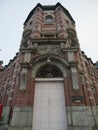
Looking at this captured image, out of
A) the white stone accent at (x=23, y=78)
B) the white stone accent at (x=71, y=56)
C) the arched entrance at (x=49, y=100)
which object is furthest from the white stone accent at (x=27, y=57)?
the white stone accent at (x=71, y=56)

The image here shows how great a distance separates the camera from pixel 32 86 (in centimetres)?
883

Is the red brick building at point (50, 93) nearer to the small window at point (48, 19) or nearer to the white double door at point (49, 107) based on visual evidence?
the white double door at point (49, 107)

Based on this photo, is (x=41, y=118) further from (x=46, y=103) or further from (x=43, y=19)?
(x=43, y=19)

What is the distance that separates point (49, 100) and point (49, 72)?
7.03 ft

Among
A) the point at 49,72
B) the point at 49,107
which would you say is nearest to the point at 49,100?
the point at 49,107

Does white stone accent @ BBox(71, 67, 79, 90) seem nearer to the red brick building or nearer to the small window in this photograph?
the red brick building

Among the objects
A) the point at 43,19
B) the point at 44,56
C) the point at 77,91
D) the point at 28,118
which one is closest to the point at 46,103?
the point at 28,118

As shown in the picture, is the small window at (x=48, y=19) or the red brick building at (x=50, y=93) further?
the small window at (x=48, y=19)

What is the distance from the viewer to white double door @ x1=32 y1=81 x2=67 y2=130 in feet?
25.7

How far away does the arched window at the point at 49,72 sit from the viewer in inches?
382

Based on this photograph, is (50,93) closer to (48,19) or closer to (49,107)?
(49,107)

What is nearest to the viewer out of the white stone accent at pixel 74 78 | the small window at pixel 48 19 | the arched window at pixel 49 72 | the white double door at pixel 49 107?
the white double door at pixel 49 107

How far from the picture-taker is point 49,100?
862 centimetres

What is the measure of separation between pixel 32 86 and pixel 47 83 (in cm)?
110
